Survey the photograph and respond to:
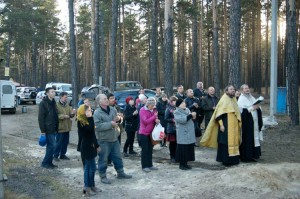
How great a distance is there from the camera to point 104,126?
7641 mm

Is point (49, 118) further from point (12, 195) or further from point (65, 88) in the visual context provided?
point (65, 88)

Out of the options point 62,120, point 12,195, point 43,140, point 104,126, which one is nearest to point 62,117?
point 62,120

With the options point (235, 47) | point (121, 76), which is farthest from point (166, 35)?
point (121, 76)

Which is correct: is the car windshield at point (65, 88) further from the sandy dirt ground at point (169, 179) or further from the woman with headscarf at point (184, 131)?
the woman with headscarf at point (184, 131)

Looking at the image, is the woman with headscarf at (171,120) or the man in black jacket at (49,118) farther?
the woman with headscarf at (171,120)

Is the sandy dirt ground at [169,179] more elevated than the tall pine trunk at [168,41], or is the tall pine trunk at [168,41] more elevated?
the tall pine trunk at [168,41]

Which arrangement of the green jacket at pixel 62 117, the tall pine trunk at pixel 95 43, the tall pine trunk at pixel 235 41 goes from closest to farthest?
the green jacket at pixel 62 117
the tall pine trunk at pixel 235 41
the tall pine trunk at pixel 95 43

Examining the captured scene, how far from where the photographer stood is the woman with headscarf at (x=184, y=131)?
8.77 meters

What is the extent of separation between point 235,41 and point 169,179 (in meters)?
6.89

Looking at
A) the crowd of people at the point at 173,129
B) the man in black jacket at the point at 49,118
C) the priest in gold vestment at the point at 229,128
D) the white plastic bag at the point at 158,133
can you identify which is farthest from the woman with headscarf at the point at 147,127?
the man in black jacket at the point at 49,118

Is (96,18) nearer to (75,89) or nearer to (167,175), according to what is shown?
(75,89)

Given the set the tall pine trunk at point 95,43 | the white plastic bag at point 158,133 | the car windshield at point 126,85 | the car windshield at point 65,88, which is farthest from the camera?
the car windshield at point 65,88

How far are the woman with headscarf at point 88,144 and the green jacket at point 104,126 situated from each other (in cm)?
52

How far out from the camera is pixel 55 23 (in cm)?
5159
